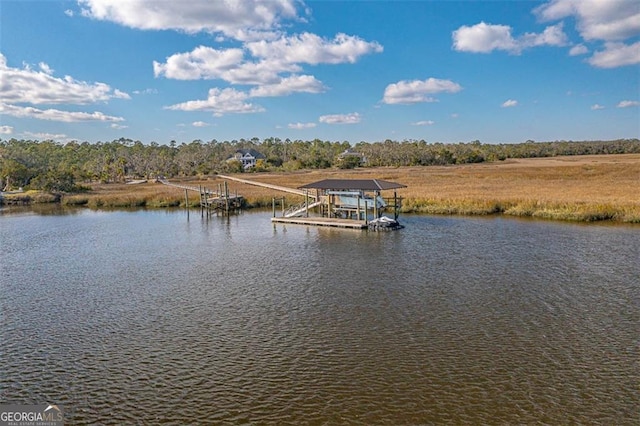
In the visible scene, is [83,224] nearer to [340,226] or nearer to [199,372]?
[340,226]

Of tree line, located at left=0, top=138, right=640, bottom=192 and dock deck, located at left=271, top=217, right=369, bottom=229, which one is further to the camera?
tree line, located at left=0, top=138, right=640, bottom=192

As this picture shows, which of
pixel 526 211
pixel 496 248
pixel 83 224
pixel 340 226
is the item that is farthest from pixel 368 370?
pixel 83 224

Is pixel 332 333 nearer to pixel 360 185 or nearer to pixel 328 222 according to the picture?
pixel 328 222

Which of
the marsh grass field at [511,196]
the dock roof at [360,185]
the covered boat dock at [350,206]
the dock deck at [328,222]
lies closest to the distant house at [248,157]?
the marsh grass field at [511,196]

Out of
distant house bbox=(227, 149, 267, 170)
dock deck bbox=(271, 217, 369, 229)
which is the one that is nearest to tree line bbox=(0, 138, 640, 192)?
distant house bbox=(227, 149, 267, 170)

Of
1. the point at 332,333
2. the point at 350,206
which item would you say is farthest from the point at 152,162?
the point at 332,333

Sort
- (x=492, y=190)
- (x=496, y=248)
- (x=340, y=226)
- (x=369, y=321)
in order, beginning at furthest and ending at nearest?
(x=492, y=190) → (x=340, y=226) → (x=496, y=248) → (x=369, y=321)

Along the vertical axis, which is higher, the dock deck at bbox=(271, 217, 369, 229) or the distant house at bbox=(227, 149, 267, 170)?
the distant house at bbox=(227, 149, 267, 170)

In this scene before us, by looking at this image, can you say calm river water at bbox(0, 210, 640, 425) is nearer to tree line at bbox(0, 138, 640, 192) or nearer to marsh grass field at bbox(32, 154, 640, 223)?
marsh grass field at bbox(32, 154, 640, 223)
